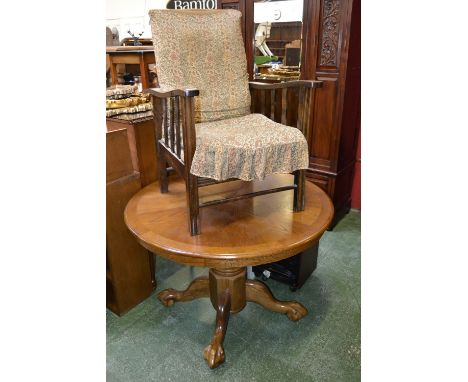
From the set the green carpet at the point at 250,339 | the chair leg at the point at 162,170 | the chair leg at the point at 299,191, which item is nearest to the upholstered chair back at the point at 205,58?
the chair leg at the point at 162,170

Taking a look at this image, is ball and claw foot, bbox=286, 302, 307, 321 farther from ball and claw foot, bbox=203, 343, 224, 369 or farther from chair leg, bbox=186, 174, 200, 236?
chair leg, bbox=186, 174, 200, 236

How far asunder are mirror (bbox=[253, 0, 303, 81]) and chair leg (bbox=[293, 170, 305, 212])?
3.87 ft

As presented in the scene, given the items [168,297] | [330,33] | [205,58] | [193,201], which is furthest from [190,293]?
[330,33]

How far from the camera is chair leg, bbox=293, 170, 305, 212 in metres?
1.31

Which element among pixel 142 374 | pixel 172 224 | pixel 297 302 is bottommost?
pixel 142 374

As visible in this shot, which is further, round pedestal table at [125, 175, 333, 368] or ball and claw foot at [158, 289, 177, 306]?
ball and claw foot at [158, 289, 177, 306]

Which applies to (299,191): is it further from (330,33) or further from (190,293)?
(330,33)

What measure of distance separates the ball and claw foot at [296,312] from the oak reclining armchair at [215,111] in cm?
48

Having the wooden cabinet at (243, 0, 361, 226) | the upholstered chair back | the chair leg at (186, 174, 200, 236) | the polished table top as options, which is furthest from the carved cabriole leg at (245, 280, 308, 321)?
the wooden cabinet at (243, 0, 361, 226)

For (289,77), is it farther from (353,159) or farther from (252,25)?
Result: (353,159)

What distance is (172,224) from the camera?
50.3 inches
